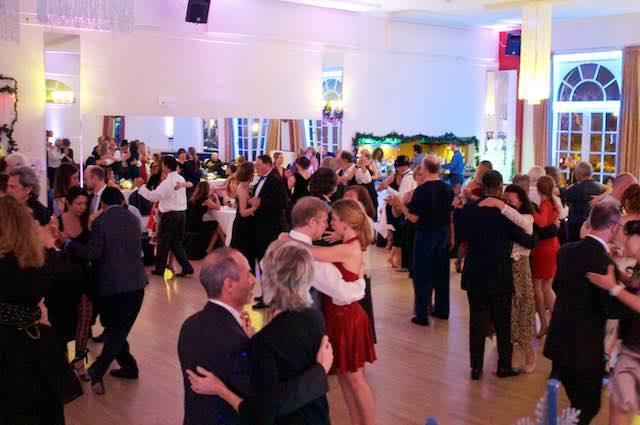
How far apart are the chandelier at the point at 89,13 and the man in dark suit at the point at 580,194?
523cm

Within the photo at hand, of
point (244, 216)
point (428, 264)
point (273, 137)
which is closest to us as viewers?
point (428, 264)

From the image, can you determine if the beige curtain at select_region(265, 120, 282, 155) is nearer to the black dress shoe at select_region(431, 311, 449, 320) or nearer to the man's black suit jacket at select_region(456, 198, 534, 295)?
the black dress shoe at select_region(431, 311, 449, 320)

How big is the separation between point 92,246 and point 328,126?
9723 millimetres

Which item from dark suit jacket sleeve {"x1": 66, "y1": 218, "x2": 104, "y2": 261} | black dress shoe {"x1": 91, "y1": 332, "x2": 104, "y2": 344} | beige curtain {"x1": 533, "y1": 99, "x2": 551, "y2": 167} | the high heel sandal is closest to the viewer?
dark suit jacket sleeve {"x1": 66, "y1": 218, "x2": 104, "y2": 261}

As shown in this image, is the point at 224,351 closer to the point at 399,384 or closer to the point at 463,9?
the point at 399,384

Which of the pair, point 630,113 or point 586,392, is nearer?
point 586,392

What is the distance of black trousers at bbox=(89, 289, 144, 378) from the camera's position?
5234 mm

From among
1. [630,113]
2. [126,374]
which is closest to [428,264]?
[126,374]

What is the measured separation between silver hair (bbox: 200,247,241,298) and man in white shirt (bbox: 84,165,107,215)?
11.3 feet

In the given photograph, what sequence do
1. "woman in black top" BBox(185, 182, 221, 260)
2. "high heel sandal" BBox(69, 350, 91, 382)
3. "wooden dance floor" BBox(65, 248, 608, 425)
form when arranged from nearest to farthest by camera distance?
"wooden dance floor" BBox(65, 248, 608, 425) → "high heel sandal" BBox(69, 350, 91, 382) → "woman in black top" BBox(185, 182, 221, 260)

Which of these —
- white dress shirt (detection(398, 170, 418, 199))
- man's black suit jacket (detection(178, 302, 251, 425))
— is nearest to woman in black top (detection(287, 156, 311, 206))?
white dress shirt (detection(398, 170, 418, 199))

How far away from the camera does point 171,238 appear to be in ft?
30.3

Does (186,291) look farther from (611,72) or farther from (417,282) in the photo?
(611,72)

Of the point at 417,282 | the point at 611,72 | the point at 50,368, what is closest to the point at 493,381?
the point at 417,282
